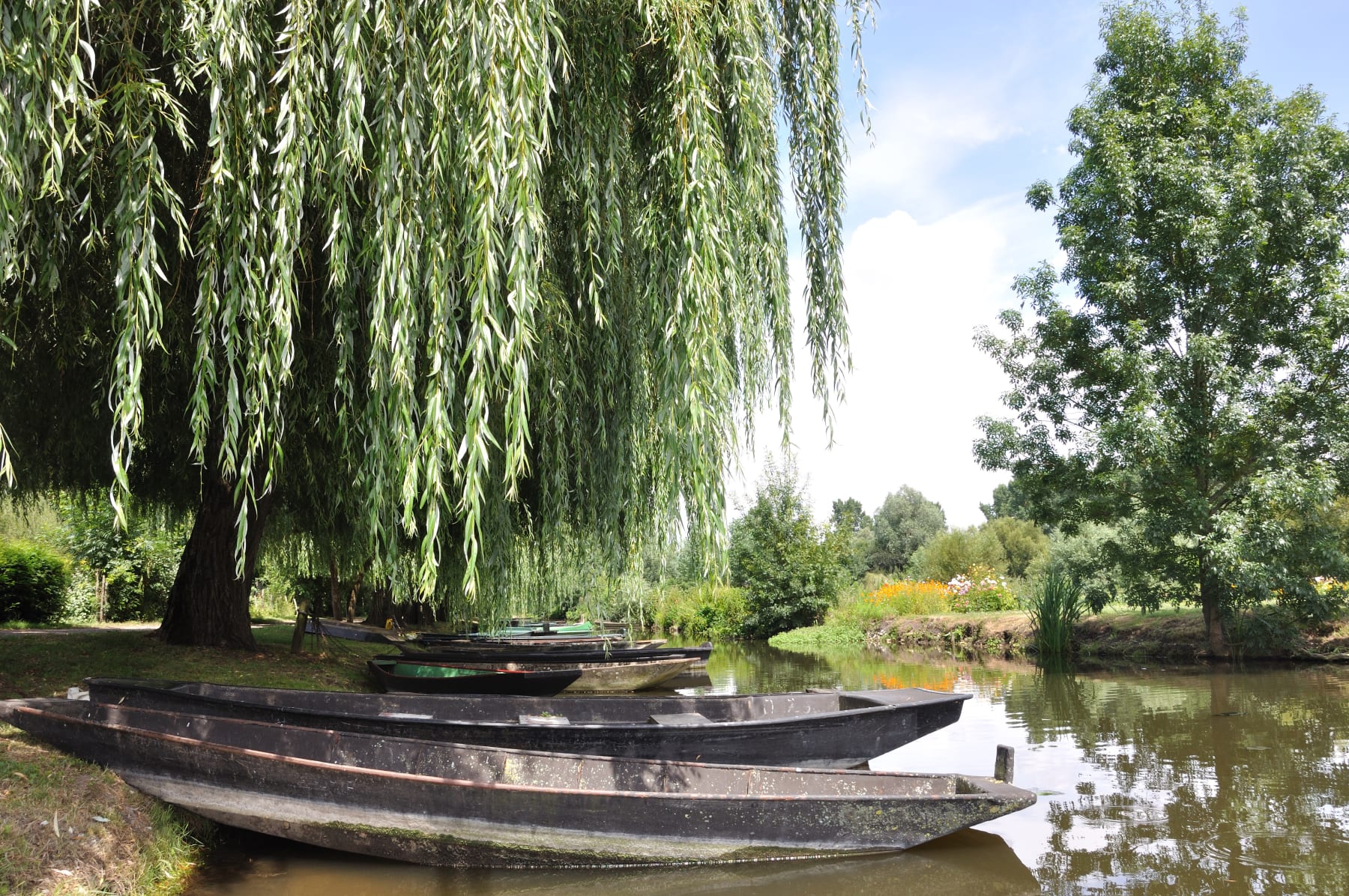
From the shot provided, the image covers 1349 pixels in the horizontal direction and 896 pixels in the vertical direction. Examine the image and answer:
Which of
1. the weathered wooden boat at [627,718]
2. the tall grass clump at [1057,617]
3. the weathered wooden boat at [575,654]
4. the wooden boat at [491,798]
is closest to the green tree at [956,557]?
the tall grass clump at [1057,617]

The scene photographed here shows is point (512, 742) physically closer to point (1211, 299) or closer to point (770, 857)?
point (770, 857)

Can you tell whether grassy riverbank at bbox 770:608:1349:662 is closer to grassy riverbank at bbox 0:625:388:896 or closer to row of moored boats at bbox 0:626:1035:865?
row of moored boats at bbox 0:626:1035:865

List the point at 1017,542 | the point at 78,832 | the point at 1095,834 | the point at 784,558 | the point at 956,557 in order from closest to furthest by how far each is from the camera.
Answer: the point at 78,832, the point at 1095,834, the point at 784,558, the point at 956,557, the point at 1017,542

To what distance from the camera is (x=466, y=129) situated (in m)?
3.67

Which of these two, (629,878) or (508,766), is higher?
(508,766)

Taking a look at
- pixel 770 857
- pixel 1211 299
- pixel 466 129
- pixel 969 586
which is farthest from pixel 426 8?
pixel 969 586

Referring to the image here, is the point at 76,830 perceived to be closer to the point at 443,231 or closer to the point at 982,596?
the point at 443,231

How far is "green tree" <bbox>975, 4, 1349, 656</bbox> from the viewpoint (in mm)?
13062

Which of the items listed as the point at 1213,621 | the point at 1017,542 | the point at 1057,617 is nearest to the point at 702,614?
the point at 1057,617

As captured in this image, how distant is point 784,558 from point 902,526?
31.5m

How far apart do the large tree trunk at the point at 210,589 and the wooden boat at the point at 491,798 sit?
12.1ft

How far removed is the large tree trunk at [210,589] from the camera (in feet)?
28.7

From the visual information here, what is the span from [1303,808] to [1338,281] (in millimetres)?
10802

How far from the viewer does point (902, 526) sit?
5444 centimetres
